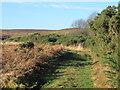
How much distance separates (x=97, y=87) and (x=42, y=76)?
399cm

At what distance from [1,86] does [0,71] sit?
2108 millimetres

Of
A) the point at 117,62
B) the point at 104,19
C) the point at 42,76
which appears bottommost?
the point at 42,76

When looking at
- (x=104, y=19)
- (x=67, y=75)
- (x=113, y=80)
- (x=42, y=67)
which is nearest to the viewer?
(x=113, y=80)

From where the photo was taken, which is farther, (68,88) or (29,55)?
(29,55)

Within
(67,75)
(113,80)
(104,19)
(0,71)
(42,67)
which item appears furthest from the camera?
(104,19)

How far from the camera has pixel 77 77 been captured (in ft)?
40.3

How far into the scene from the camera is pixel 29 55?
15.8 metres

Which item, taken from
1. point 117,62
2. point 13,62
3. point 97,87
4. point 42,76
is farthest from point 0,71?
point 117,62

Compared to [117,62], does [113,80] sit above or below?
below

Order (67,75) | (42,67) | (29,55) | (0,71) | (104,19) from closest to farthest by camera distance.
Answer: (0,71) → (67,75) → (42,67) → (29,55) → (104,19)

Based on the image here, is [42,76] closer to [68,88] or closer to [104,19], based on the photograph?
[68,88]

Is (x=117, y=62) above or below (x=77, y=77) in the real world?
above

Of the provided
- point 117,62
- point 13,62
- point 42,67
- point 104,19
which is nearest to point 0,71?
point 13,62

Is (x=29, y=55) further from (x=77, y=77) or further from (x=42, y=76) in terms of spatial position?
(x=77, y=77)
